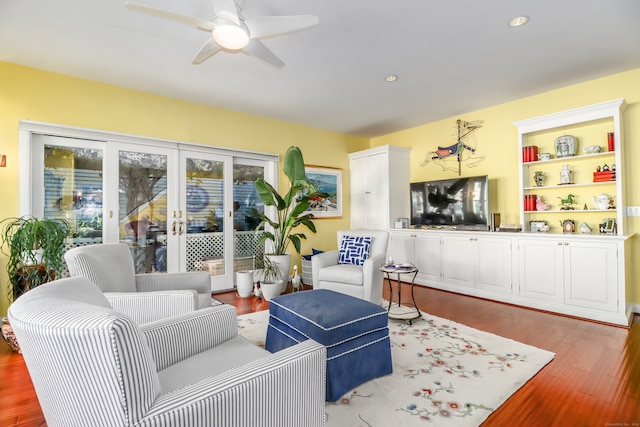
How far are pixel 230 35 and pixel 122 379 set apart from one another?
2.11m

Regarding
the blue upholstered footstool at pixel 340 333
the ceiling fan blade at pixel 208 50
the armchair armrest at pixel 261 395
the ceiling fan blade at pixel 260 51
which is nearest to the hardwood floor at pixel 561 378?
the blue upholstered footstool at pixel 340 333

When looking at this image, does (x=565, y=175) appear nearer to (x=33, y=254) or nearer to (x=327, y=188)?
(x=327, y=188)

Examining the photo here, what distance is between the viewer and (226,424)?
0.92 metres

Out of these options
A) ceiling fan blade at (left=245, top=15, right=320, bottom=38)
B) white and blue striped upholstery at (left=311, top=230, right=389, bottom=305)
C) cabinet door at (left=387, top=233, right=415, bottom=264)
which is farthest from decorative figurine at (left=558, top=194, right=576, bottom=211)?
ceiling fan blade at (left=245, top=15, right=320, bottom=38)

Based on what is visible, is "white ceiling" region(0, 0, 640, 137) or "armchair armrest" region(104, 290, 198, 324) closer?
"armchair armrest" region(104, 290, 198, 324)

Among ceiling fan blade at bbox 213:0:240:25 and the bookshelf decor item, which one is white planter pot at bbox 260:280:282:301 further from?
the bookshelf decor item

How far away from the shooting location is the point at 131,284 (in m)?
2.33

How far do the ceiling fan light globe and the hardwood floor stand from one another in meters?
2.56

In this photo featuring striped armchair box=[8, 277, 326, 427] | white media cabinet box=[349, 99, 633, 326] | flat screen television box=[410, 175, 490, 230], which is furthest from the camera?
flat screen television box=[410, 175, 490, 230]

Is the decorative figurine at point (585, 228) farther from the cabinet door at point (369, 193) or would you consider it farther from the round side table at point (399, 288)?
the cabinet door at point (369, 193)

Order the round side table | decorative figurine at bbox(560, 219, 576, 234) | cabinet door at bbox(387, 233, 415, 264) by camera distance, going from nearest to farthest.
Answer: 1. the round side table
2. decorative figurine at bbox(560, 219, 576, 234)
3. cabinet door at bbox(387, 233, 415, 264)

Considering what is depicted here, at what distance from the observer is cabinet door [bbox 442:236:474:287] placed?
13.4 feet

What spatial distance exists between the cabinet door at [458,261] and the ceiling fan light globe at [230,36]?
3.59 metres

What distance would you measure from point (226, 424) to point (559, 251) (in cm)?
381
